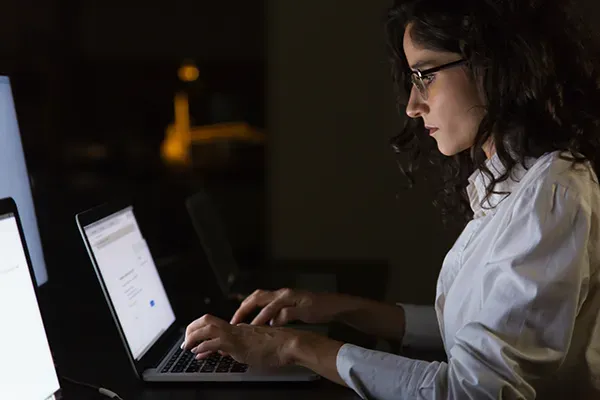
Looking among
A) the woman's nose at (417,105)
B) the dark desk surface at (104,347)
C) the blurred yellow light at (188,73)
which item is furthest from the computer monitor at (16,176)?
the blurred yellow light at (188,73)

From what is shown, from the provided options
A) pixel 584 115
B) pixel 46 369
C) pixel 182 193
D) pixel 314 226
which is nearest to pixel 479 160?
pixel 584 115

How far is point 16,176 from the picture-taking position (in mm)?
1391

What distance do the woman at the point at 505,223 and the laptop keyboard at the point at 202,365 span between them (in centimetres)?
6

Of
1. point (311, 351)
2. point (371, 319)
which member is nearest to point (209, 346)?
point (311, 351)

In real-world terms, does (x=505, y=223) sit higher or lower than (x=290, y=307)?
higher

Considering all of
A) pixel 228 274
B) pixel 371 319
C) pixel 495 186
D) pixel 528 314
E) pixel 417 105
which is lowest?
pixel 228 274

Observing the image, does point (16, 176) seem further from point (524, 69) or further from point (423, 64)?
point (524, 69)

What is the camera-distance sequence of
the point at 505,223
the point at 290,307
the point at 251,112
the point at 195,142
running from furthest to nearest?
the point at 195,142
the point at 251,112
the point at 290,307
the point at 505,223

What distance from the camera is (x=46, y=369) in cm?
100

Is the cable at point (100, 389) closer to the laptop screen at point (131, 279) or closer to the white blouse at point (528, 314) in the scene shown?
the laptop screen at point (131, 279)

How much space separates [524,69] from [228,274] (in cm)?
115

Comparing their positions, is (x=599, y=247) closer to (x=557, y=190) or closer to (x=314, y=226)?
(x=557, y=190)

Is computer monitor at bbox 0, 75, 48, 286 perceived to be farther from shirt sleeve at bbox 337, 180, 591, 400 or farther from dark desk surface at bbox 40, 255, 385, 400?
shirt sleeve at bbox 337, 180, 591, 400

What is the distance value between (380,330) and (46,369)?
0.73 metres
